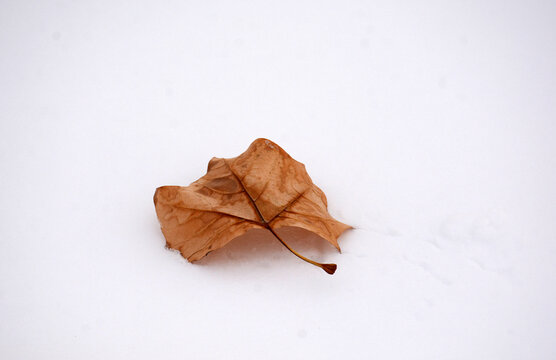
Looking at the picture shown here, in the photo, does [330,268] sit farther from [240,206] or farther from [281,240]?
[240,206]

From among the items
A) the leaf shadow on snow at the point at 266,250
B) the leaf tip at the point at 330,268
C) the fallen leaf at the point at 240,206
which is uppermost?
the fallen leaf at the point at 240,206

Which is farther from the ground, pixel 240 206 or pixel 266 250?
pixel 240 206

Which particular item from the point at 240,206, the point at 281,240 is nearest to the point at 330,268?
the point at 281,240

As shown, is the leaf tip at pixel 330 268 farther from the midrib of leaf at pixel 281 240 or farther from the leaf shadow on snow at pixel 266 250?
the leaf shadow on snow at pixel 266 250

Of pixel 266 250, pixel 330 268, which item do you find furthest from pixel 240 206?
pixel 330 268

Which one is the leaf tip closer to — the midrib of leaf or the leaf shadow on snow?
the midrib of leaf

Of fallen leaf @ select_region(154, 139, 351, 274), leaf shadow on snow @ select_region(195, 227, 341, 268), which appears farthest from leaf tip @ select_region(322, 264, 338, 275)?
leaf shadow on snow @ select_region(195, 227, 341, 268)

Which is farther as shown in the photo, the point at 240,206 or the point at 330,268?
the point at 240,206

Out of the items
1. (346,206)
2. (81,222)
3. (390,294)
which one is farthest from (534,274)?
(81,222)

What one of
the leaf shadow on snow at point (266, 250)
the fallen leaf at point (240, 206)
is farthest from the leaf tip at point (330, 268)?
the leaf shadow on snow at point (266, 250)
